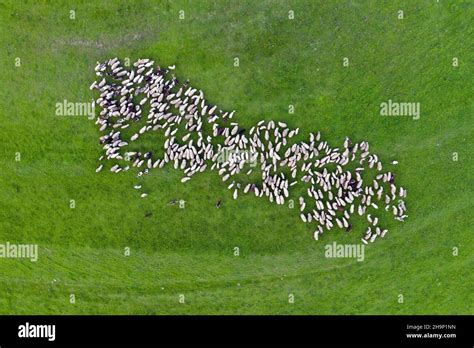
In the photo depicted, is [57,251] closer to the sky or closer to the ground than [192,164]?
closer to the ground

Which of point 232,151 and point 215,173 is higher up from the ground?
point 232,151

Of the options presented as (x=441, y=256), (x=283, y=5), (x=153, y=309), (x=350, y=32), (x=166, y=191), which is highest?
(x=283, y=5)

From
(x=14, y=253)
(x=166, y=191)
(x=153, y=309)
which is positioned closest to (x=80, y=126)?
(x=166, y=191)
